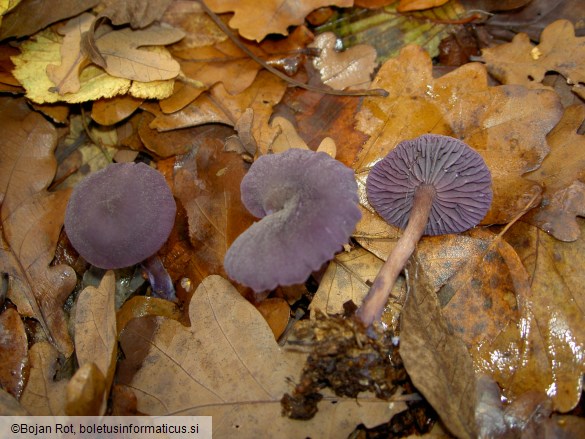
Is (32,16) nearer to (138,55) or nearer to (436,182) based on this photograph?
(138,55)

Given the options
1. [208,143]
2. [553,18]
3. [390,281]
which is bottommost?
[390,281]

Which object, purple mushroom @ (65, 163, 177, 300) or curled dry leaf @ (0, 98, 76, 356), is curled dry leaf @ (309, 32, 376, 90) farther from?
curled dry leaf @ (0, 98, 76, 356)

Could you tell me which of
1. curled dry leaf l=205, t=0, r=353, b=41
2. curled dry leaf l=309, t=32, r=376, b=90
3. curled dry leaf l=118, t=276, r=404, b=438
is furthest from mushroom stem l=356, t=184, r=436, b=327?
curled dry leaf l=205, t=0, r=353, b=41

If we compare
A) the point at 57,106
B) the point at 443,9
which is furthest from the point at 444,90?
the point at 57,106

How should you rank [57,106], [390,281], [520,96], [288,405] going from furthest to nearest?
[57,106] < [520,96] < [390,281] < [288,405]

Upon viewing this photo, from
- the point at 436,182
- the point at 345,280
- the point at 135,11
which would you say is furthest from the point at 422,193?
the point at 135,11

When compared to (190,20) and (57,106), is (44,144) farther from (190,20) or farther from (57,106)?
(190,20)
